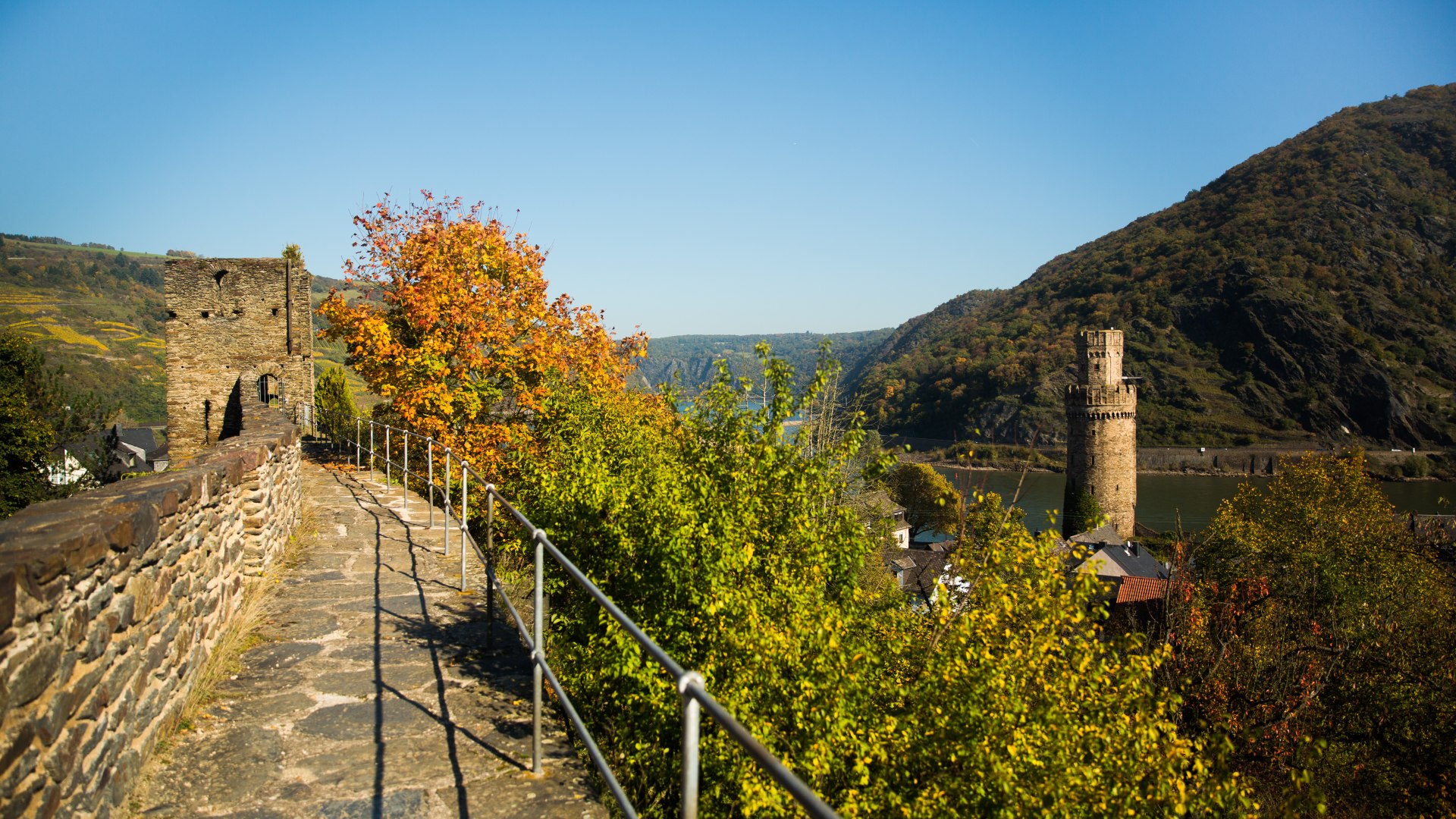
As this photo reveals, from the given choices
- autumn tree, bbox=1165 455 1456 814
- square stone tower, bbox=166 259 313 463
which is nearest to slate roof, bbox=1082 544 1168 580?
autumn tree, bbox=1165 455 1456 814

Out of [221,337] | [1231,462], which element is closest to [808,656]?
[221,337]

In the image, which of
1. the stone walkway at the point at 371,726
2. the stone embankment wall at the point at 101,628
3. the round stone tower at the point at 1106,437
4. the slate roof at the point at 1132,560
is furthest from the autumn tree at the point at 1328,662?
the round stone tower at the point at 1106,437

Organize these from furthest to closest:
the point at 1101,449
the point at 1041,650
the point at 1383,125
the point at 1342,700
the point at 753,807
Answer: the point at 1383,125 → the point at 1101,449 → the point at 1342,700 → the point at 1041,650 → the point at 753,807

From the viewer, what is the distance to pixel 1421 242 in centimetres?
9019

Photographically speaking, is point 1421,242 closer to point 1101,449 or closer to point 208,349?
point 1101,449

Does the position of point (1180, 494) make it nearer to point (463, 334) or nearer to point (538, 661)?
point (463, 334)

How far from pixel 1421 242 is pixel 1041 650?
112752 millimetres

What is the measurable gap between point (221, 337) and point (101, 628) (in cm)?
1983

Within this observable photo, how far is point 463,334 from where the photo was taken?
14586 mm

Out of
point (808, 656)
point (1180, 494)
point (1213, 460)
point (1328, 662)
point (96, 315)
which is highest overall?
point (96, 315)

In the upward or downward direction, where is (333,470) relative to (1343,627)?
upward

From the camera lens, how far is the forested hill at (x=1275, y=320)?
79062 mm

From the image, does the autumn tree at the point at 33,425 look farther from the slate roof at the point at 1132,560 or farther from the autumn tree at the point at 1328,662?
the slate roof at the point at 1132,560

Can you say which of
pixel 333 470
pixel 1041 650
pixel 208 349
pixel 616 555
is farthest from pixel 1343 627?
pixel 208 349
